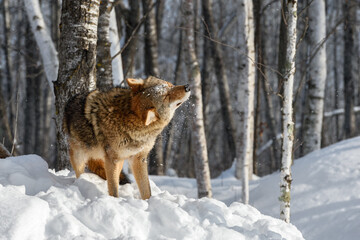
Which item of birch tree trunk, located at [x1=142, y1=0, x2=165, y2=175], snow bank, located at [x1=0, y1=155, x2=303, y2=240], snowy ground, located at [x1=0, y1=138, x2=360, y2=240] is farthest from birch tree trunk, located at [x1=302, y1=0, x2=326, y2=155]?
snow bank, located at [x1=0, y1=155, x2=303, y2=240]

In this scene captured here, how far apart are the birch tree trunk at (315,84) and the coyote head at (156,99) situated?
6.79m

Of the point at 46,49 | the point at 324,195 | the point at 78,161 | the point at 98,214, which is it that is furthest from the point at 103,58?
the point at 324,195

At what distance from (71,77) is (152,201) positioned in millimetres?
2160

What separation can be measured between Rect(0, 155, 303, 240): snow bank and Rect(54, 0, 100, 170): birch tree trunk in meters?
1.16

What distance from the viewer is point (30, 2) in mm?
7828

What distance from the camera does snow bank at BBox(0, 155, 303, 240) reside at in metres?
2.97

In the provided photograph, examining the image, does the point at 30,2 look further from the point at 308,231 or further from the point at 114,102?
the point at 308,231

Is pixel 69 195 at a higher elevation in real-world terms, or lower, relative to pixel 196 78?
lower

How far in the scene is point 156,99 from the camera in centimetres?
389

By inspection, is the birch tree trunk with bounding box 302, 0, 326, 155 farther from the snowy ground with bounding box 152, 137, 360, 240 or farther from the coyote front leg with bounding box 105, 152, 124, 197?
the coyote front leg with bounding box 105, 152, 124, 197

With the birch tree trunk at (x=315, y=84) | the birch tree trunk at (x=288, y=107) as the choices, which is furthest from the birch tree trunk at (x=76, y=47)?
the birch tree trunk at (x=315, y=84)

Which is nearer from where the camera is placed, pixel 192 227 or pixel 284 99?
pixel 192 227

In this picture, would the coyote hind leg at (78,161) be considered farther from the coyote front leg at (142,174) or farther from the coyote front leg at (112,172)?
the coyote front leg at (142,174)

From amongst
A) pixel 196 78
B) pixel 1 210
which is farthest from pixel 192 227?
pixel 196 78
